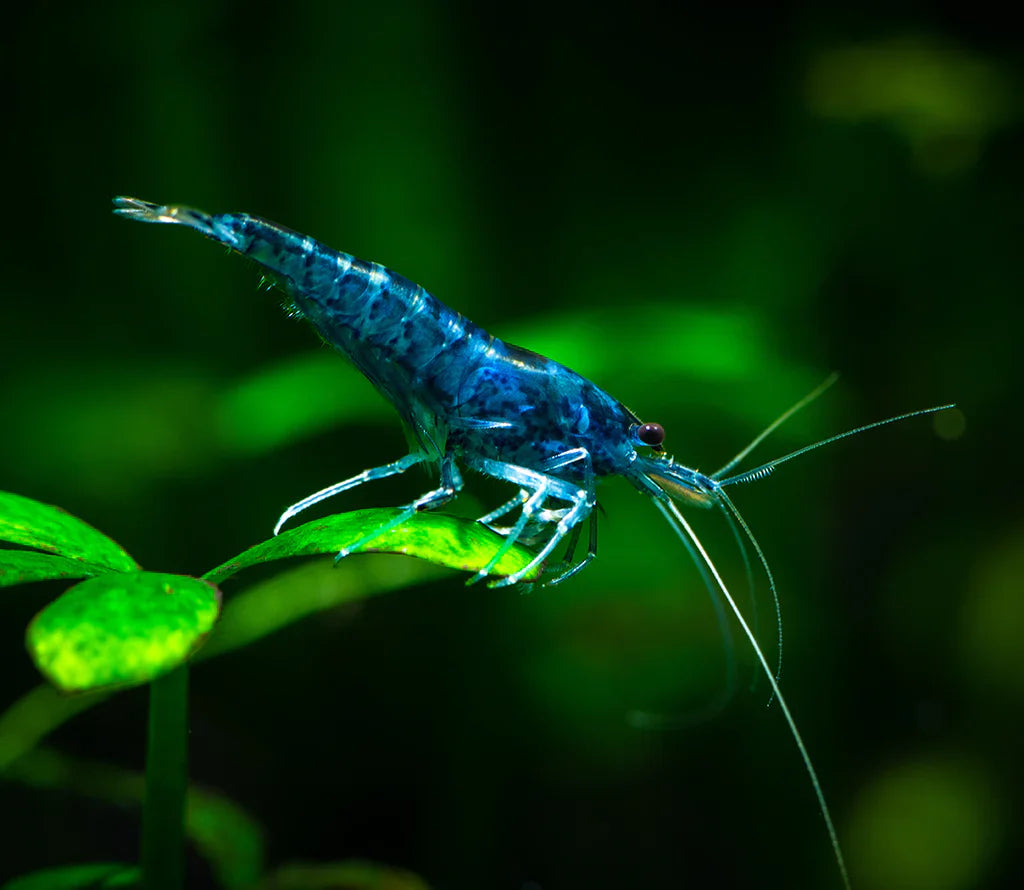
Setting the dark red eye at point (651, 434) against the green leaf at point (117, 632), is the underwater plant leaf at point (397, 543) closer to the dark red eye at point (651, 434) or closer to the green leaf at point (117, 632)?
the green leaf at point (117, 632)

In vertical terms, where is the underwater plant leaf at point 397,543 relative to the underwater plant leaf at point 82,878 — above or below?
above

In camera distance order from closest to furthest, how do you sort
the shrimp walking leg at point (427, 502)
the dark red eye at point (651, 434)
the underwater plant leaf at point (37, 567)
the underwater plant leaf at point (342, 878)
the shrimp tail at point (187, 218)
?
the underwater plant leaf at point (37, 567)
the shrimp walking leg at point (427, 502)
the shrimp tail at point (187, 218)
the dark red eye at point (651, 434)
the underwater plant leaf at point (342, 878)

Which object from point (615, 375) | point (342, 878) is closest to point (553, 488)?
point (615, 375)

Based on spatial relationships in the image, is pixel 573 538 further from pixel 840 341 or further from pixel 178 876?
pixel 840 341

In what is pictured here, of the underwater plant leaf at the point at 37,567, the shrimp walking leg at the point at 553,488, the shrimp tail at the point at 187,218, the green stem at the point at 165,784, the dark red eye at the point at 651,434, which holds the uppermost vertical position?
the shrimp tail at the point at 187,218

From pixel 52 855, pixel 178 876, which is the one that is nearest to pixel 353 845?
pixel 52 855

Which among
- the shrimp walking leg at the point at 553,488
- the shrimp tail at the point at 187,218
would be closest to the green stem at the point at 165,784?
the shrimp walking leg at the point at 553,488
